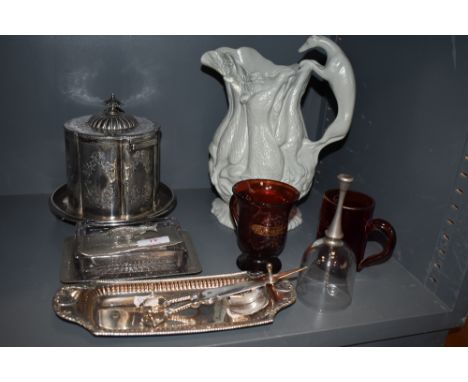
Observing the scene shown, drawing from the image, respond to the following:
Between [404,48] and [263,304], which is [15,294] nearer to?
[263,304]

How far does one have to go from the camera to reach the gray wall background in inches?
34.4

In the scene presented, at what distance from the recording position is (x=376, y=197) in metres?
0.86

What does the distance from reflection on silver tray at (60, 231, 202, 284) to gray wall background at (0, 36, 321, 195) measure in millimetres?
246

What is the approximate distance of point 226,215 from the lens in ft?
3.00

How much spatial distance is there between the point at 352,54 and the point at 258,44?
195mm

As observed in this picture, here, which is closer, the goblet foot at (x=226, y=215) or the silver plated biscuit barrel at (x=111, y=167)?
the silver plated biscuit barrel at (x=111, y=167)

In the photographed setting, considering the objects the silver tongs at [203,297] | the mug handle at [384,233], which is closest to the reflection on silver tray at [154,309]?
the silver tongs at [203,297]

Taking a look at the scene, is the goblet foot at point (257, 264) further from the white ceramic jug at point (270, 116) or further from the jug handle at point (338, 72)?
the jug handle at point (338, 72)

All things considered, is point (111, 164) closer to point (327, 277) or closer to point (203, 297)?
point (203, 297)

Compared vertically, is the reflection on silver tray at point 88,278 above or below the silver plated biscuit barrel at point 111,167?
below

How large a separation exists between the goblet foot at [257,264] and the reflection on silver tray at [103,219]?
0.67 ft

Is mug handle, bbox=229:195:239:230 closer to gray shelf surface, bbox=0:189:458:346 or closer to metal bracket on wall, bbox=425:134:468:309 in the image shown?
gray shelf surface, bbox=0:189:458:346

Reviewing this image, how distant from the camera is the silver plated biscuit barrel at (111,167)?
79cm

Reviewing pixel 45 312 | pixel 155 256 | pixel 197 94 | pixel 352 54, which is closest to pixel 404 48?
pixel 352 54
